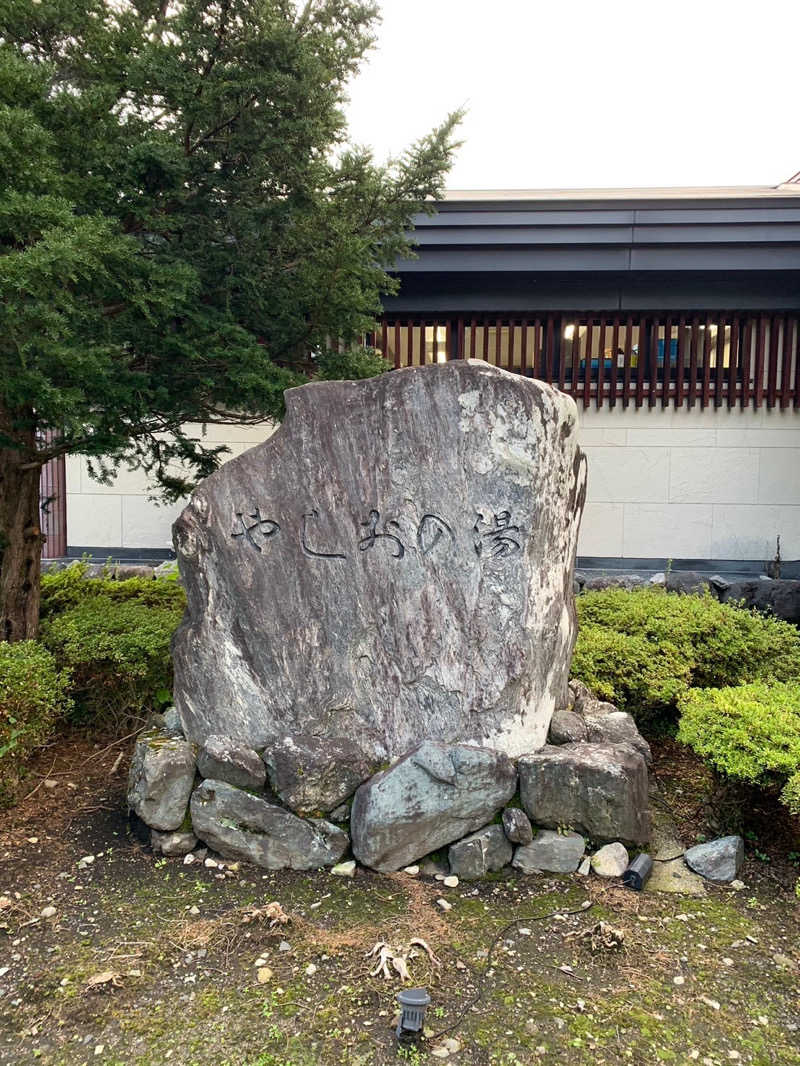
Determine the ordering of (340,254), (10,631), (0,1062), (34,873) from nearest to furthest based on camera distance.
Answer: (0,1062) → (34,873) → (340,254) → (10,631)

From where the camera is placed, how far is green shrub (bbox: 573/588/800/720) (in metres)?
5.30

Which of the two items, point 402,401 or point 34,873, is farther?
point 402,401

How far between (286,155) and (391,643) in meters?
3.33

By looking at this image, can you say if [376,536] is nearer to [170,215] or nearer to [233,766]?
[233,766]

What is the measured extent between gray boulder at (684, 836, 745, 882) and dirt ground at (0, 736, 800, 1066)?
0.28ft

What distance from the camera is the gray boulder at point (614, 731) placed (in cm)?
423

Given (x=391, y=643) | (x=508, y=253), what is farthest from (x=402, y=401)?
(x=508, y=253)

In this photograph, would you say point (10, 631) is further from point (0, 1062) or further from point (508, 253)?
point (508, 253)

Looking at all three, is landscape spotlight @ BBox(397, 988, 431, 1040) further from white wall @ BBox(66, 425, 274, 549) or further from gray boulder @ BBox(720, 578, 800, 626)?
white wall @ BBox(66, 425, 274, 549)

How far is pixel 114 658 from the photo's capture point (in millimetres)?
5215

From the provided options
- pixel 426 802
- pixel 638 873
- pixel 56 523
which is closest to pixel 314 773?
pixel 426 802

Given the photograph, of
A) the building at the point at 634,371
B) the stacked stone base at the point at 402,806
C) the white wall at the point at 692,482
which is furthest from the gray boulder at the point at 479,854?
the white wall at the point at 692,482

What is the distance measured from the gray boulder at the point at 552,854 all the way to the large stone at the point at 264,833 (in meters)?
0.98

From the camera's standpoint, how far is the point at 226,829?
392 cm
